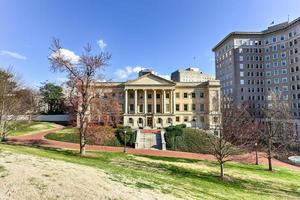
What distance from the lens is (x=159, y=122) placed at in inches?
2189

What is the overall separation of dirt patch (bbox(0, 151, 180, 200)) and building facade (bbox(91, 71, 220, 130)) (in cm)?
4399

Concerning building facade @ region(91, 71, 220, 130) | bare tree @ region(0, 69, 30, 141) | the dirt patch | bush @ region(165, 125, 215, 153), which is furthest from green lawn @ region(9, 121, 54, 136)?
the dirt patch

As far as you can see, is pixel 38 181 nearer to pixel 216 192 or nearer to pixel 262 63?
pixel 216 192

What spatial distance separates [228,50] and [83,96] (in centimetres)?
7310

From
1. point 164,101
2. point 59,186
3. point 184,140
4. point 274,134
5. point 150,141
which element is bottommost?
point 150,141

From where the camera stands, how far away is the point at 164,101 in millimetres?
56469

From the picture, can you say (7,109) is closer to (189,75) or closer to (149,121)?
→ (149,121)

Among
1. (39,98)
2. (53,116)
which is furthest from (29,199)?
(39,98)

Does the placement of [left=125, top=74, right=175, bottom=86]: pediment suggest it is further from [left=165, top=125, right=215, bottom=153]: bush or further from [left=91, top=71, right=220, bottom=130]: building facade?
[left=165, top=125, right=215, bottom=153]: bush

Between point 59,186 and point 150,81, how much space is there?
48.5 m

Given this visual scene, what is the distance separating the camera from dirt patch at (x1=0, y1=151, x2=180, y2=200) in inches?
283

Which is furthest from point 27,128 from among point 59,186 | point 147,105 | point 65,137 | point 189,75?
point 189,75

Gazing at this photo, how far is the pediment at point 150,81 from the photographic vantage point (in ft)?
181

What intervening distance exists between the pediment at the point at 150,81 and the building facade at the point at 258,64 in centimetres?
3158
